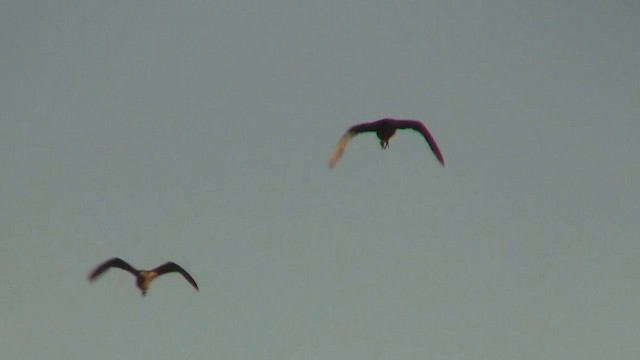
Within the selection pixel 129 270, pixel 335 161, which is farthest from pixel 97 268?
pixel 335 161

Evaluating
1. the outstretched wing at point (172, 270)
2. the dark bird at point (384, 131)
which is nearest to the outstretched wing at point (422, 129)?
the dark bird at point (384, 131)

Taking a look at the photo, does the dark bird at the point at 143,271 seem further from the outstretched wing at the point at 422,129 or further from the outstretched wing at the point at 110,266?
the outstretched wing at the point at 422,129

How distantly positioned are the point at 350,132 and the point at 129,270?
1867 mm

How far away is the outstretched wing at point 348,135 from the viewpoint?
9.41 meters

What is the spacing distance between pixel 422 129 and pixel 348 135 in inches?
17.1

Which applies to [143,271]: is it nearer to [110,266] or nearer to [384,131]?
[110,266]

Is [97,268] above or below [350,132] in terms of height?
below

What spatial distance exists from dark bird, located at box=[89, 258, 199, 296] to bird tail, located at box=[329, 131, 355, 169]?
1607mm

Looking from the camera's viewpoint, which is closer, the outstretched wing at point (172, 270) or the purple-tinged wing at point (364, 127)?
the purple-tinged wing at point (364, 127)

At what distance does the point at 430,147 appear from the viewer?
9.59 m

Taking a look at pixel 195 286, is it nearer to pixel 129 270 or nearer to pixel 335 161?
pixel 129 270

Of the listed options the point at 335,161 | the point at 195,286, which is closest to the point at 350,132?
the point at 335,161

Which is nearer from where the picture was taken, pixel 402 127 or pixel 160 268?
pixel 402 127

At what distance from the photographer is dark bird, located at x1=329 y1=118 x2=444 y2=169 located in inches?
370
